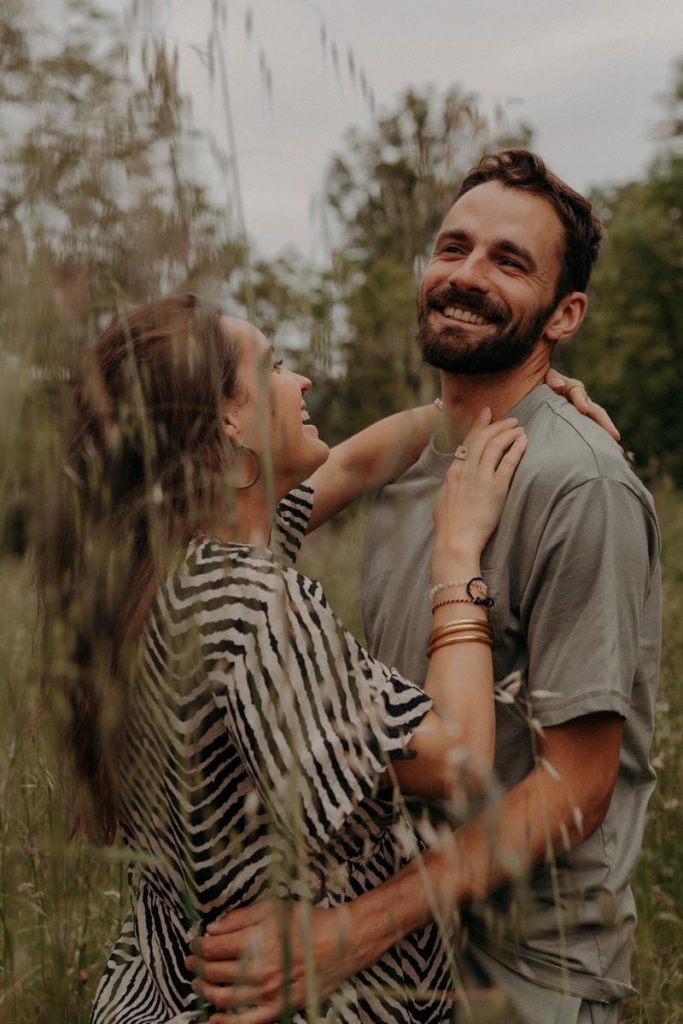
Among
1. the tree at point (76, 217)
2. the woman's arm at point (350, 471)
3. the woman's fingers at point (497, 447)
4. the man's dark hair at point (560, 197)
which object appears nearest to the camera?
the tree at point (76, 217)

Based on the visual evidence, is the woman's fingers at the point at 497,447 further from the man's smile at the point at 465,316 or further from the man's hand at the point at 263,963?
the man's hand at the point at 263,963

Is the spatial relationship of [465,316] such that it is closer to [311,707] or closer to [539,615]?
[539,615]

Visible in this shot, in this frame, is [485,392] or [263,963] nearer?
[263,963]

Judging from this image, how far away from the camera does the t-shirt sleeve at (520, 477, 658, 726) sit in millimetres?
1906

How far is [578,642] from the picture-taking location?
6.40 ft

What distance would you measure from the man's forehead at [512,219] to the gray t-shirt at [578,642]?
1.59ft

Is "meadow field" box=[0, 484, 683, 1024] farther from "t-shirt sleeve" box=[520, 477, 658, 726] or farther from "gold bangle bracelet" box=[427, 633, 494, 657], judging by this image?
"t-shirt sleeve" box=[520, 477, 658, 726]

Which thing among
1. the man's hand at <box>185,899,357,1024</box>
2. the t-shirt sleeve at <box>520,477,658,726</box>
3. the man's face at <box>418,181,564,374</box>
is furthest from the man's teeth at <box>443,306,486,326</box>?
the man's hand at <box>185,899,357,1024</box>

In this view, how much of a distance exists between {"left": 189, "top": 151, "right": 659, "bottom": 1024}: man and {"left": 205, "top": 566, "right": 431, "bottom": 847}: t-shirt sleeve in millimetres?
220

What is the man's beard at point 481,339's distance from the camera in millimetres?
2418

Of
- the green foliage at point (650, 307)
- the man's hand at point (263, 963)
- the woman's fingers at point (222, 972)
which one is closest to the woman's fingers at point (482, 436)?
the man's hand at point (263, 963)

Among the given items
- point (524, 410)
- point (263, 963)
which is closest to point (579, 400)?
point (524, 410)

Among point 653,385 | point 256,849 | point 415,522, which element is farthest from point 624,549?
point 653,385

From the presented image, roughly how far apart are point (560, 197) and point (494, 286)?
0.32 metres
